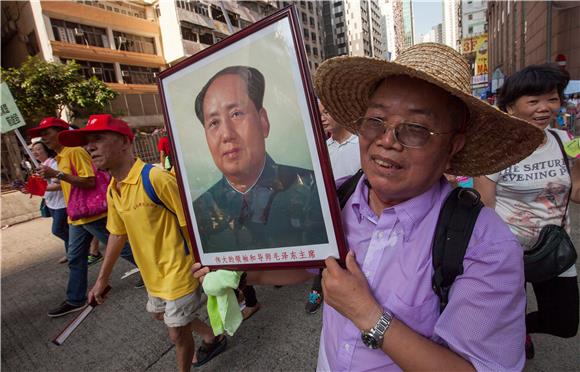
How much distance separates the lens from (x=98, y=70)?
2255cm

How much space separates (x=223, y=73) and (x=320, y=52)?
61459 mm

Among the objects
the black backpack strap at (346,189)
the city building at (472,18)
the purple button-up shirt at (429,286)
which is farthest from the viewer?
the city building at (472,18)

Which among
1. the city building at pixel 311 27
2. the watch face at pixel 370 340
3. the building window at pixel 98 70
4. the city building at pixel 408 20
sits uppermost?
the city building at pixel 408 20

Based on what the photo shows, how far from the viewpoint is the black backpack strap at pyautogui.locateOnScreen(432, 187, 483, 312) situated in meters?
0.86

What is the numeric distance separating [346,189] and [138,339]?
8.66 ft

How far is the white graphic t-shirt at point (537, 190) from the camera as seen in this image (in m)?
1.83

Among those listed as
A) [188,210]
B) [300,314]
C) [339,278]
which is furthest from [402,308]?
[300,314]

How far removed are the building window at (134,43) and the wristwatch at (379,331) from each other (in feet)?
94.8

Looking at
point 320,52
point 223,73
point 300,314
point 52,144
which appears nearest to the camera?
point 223,73

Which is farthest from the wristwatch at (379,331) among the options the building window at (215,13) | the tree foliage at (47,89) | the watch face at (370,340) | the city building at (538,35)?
the building window at (215,13)

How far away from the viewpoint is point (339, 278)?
0.91 metres

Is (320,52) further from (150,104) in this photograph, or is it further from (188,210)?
(188,210)

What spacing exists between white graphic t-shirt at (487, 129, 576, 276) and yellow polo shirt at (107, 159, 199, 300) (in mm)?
2072

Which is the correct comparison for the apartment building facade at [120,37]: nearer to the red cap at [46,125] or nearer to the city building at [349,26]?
the red cap at [46,125]
